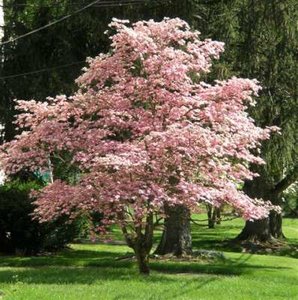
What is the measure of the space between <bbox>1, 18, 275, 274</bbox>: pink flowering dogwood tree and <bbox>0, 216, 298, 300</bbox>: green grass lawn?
111 centimetres

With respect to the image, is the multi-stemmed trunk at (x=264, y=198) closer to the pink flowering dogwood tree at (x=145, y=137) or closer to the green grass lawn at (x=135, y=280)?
the green grass lawn at (x=135, y=280)

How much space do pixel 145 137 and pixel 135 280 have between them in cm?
250

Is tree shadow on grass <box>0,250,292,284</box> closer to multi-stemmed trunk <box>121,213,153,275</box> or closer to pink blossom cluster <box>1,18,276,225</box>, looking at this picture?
multi-stemmed trunk <box>121,213,153,275</box>

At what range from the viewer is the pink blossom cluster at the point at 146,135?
34.9 ft

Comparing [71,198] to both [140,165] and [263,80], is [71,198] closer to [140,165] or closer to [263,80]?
[140,165]

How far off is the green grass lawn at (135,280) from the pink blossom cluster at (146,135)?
1.21 m

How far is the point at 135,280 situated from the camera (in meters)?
11.0

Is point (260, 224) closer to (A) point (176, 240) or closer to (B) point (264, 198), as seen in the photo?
(B) point (264, 198)

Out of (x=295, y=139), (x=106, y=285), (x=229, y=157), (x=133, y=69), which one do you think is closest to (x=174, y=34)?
(x=133, y=69)

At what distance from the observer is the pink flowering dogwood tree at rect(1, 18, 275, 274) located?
10633 mm

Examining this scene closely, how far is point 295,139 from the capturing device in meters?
17.5

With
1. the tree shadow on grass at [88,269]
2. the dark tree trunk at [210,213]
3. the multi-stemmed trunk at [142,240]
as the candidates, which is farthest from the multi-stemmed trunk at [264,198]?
the multi-stemmed trunk at [142,240]

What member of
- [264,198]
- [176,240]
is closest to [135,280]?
[176,240]

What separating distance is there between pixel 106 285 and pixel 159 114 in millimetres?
3140
